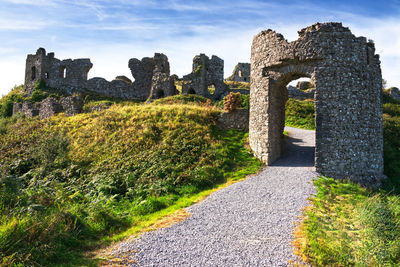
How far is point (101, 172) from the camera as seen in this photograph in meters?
13.1

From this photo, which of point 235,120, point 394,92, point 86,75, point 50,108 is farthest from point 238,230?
point 394,92

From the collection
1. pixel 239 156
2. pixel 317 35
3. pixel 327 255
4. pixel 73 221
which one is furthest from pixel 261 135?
pixel 73 221

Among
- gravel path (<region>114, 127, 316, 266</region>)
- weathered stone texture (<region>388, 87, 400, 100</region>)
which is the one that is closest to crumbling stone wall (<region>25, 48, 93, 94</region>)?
gravel path (<region>114, 127, 316, 266</region>)

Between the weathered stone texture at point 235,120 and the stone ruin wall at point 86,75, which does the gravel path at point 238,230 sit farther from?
the stone ruin wall at point 86,75

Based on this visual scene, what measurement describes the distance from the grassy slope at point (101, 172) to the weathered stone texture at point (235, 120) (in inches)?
21.8

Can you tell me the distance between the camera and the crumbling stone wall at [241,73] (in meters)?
52.7

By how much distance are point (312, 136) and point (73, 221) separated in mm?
16171

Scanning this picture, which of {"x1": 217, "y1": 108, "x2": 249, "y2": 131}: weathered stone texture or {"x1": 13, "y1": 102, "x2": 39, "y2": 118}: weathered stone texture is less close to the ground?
{"x1": 13, "y1": 102, "x2": 39, "y2": 118}: weathered stone texture

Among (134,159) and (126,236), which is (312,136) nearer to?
(134,159)

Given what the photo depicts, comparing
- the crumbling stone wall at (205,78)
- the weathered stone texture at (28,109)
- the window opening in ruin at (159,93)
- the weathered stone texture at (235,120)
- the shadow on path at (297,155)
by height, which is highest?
the crumbling stone wall at (205,78)

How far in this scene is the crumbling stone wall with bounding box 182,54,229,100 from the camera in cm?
3162

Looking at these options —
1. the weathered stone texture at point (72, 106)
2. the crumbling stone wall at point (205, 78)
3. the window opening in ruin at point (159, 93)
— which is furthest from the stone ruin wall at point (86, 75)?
the weathered stone texture at point (72, 106)

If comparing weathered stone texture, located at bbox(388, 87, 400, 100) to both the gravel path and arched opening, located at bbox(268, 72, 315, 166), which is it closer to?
arched opening, located at bbox(268, 72, 315, 166)

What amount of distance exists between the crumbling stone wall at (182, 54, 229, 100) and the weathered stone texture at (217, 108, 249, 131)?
14465mm
